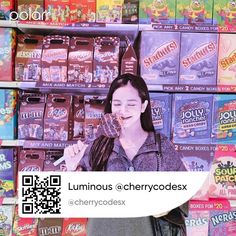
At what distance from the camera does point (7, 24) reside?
2.01m

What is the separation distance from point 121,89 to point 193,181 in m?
0.61

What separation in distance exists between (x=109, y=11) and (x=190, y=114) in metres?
0.70

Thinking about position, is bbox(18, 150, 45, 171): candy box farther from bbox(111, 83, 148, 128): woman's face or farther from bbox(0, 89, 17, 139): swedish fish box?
bbox(111, 83, 148, 128): woman's face

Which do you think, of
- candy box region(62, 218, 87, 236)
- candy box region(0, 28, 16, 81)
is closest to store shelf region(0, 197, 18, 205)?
candy box region(62, 218, 87, 236)

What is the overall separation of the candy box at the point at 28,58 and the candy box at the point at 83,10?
0.83 ft

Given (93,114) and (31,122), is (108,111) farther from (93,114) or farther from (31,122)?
(31,122)

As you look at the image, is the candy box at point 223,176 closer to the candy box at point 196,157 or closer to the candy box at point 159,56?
the candy box at point 196,157

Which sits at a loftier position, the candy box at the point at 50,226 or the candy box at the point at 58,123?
the candy box at the point at 58,123

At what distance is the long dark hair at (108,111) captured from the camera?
198cm

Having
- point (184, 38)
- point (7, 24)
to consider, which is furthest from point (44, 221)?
point (184, 38)

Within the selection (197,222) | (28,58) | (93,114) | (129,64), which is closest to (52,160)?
(93,114)

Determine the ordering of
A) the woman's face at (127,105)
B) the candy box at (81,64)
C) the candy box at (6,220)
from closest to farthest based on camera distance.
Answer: the woman's face at (127,105)
the candy box at (81,64)
the candy box at (6,220)

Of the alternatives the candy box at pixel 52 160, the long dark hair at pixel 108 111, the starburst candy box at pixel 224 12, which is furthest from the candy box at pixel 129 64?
the candy box at pixel 52 160

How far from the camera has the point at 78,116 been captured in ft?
6.96
